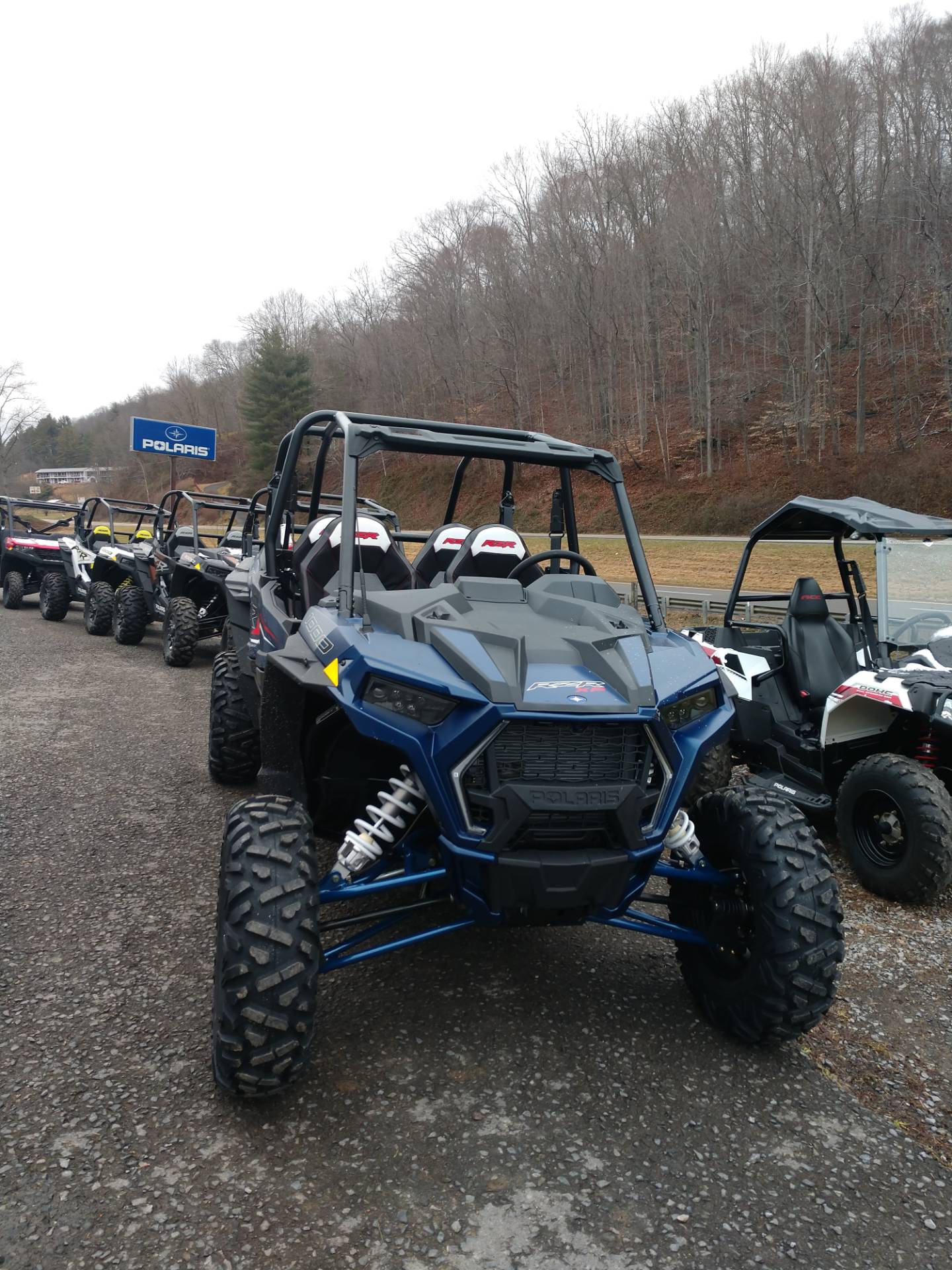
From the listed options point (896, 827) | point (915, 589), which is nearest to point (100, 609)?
point (915, 589)

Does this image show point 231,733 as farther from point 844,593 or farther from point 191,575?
point 191,575

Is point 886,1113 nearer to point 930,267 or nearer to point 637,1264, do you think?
point 637,1264

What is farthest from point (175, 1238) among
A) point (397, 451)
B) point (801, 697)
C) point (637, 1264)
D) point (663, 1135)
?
point (801, 697)

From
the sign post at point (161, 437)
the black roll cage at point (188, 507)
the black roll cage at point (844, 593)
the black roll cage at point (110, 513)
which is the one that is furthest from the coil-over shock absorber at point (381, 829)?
the sign post at point (161, 437)

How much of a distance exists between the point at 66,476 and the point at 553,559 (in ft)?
248

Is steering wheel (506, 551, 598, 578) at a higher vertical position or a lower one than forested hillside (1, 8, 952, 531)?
lower

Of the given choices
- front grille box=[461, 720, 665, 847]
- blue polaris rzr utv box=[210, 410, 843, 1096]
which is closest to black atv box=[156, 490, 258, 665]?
blue polaris rzr utv box=[210, 410, 843, 1096]

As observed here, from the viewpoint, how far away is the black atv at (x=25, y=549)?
14.6 m

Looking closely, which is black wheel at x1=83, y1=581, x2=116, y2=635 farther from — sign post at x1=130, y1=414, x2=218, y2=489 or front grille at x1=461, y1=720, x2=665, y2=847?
front grille at x1=461, y1=720, x2=665, y2=847

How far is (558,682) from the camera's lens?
2527 mm

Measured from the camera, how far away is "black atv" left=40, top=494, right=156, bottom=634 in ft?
39.8

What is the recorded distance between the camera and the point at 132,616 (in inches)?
446

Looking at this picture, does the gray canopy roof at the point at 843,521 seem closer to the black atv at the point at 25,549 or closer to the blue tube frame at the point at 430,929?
the blue tube frame at the point at 430,929

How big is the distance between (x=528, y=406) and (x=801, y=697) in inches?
1141
